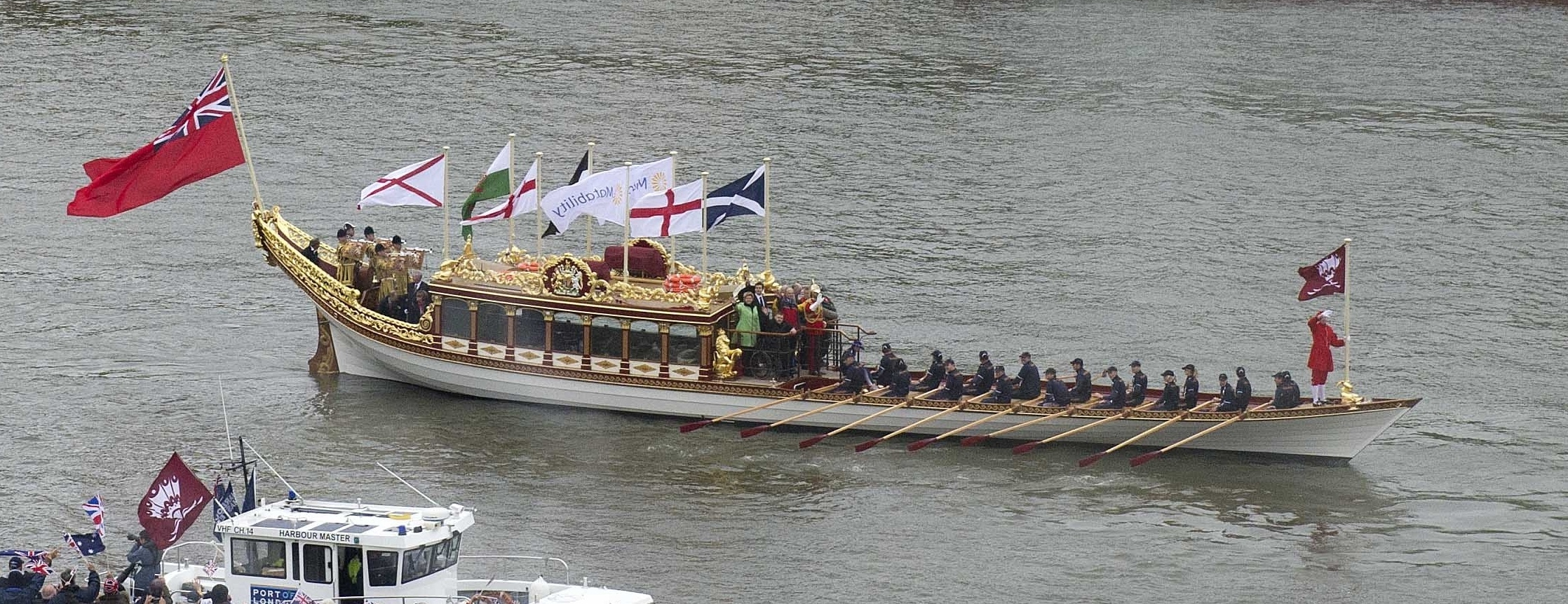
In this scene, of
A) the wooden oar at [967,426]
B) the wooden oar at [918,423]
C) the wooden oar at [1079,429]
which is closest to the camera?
the wooden oar at [1079,429]

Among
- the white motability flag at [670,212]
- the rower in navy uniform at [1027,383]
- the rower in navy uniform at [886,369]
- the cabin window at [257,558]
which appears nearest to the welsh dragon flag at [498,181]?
the white motability flag at [670,212]

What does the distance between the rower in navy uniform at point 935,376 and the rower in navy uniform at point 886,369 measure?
0.71 meters

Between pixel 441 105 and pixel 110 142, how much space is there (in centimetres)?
1235

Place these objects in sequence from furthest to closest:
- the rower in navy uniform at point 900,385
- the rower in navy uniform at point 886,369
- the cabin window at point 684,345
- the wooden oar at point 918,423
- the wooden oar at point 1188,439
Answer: the cabin window at point 684,345 < the rower in navy uniform at point 886,369 < the rower in navy uniform at point 900,385 < the wooden oar at point 918,423 < the wooden oar at point 1188,439

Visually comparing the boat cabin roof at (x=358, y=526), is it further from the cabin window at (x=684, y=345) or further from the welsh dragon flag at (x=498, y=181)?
the welsh dragon flag at (x=498, y=181)

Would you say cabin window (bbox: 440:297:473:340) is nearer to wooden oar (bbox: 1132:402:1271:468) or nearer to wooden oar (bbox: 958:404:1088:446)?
wooden oar (bbox: 958:404:1088:446)

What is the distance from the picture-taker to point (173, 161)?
4700 cm

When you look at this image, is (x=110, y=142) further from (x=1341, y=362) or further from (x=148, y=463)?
(x=1341, y=362)

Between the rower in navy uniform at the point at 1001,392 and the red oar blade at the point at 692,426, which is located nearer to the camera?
the rower in navy uniform at the point at 1001,392

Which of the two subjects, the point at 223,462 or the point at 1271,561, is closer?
the point at 1271,561

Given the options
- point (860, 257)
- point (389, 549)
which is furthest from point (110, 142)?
point (389, 549)

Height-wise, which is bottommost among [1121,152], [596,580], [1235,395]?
[596,580]

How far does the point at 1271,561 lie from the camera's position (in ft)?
129

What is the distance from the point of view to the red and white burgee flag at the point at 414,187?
4812 centimetres
